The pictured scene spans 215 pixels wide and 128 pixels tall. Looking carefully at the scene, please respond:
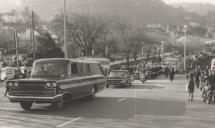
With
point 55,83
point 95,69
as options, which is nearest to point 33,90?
point 55,83

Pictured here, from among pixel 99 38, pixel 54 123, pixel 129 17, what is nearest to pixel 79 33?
pixel 99 38

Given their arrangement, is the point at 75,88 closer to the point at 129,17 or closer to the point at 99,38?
the point at 99,38

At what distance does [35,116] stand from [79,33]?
49.9m

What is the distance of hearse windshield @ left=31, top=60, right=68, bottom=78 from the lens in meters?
16.5

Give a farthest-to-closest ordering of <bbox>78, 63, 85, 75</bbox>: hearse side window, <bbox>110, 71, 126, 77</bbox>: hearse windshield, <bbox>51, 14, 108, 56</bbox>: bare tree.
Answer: <bbox>51, 14, 108, 56</bbox>: bare tree
<bbox>110, 71, 126, 77</bbox>: hearse windshield
<bbox>78, 63, 85, 75</bbox>: hearse side window

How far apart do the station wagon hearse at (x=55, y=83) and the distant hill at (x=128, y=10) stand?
181ft

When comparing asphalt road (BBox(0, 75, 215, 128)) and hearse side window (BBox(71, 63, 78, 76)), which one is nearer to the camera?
asphalt road (BBox(0, 75, 215, 128))

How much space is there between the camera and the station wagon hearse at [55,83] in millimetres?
15016

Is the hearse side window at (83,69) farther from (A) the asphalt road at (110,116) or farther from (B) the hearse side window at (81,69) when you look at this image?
(A) the asphalt road at (110,116)

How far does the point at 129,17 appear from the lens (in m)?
106

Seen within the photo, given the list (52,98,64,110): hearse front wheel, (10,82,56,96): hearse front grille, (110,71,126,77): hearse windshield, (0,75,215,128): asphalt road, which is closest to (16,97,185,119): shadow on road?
(0,75,215,128): asphalt road

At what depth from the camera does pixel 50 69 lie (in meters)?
16.7

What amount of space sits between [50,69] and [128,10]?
294 ft

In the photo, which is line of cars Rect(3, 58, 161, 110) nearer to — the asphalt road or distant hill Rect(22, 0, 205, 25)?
the asphalt road
